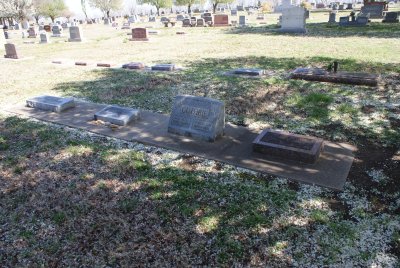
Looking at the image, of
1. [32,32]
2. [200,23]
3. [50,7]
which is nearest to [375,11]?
[200,23]

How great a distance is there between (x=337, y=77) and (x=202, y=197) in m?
9.10

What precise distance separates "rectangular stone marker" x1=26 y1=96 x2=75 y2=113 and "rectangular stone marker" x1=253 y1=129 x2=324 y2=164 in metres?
6.55

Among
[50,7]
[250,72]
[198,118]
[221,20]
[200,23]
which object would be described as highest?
[50,7]

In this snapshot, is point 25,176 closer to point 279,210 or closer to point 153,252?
point 153,252

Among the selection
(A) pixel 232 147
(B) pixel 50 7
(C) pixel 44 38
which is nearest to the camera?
(A) pixel 232 147

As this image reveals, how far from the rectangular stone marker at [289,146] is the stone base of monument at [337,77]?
20.7ft

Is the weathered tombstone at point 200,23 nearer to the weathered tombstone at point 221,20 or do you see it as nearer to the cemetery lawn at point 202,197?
the weathered tombstone at point 221,20

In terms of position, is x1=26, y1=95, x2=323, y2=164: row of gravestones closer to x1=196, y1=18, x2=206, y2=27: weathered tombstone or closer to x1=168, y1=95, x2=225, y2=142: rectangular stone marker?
x1=168, y1=95, x2=225, y2=142: rectangular stone marker

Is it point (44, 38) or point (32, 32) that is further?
point (32, 32)

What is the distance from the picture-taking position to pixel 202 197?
5.52 metres

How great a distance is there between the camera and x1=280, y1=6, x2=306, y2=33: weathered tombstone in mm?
27484

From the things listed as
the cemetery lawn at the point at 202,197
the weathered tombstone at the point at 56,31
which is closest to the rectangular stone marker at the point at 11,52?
the cemetery lawn at the point at 202,197

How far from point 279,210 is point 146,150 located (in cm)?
356

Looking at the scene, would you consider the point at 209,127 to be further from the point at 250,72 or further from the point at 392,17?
the point at 392,17
